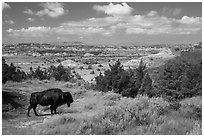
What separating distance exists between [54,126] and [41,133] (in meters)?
0.68

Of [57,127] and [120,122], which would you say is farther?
[120,122]

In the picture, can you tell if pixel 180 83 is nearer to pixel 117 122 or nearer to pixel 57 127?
pixel 117 122

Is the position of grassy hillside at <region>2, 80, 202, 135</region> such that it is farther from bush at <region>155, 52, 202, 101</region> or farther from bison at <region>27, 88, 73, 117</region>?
bush at <region>155, 52, 202, 101</region>

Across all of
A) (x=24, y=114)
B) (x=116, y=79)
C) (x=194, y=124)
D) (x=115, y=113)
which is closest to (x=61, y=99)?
(x=24, y=114)

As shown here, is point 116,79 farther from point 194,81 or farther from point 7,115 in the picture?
point 7,115

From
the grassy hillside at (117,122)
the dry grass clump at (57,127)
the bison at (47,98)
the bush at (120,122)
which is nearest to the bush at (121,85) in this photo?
the grassy hillside at (117,122)

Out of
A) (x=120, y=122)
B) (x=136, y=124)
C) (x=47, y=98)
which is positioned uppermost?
(x=47, y=98)

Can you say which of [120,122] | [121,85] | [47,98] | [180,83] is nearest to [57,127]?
[120,122]

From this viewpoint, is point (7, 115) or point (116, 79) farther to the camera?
point (116, 79)

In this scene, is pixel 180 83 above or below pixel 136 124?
below

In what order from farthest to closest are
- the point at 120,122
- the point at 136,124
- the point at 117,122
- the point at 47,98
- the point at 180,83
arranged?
the point at 180,83, the point at 47,98, the point at 117,122, the point at 136,124, the point at 120,122

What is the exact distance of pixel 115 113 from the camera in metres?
9.48

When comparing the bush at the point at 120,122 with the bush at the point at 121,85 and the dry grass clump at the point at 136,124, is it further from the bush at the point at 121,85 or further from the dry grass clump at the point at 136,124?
the bush at the point at 121,85

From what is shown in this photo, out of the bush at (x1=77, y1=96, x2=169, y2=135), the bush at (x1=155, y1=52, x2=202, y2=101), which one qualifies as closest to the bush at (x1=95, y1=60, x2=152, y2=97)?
the bush at (x1=155, y1=52, x2=202, y2=101)
